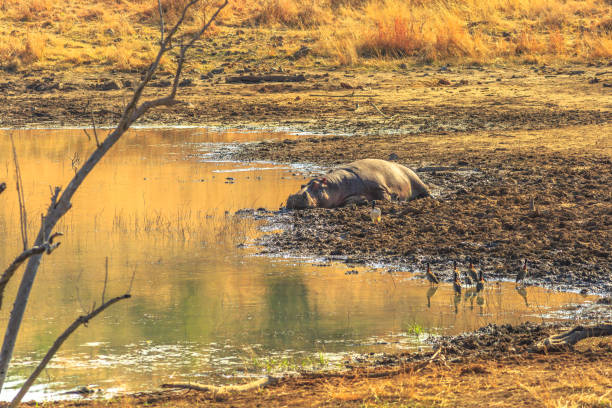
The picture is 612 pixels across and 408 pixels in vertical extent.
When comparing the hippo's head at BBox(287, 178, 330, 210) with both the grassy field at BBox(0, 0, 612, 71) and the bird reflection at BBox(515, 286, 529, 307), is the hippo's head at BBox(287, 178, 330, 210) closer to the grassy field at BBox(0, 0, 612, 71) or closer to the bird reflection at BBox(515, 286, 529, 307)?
the bird reflection at BBox(515, 286, 529, 307)

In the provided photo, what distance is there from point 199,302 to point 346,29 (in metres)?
20.7

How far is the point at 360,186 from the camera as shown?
11.7 metres

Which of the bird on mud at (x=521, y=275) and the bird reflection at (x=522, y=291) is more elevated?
the bird on mud at (x=521, y=275)

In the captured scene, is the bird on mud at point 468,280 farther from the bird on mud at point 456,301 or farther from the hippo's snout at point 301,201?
the hippo's snout at point 301,201

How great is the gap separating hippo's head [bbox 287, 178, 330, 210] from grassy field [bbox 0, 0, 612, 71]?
13852 mm

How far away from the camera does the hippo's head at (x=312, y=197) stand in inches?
447

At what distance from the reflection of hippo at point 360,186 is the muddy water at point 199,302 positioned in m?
0.62

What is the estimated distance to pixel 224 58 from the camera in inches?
1021

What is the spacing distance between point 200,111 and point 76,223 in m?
9.32

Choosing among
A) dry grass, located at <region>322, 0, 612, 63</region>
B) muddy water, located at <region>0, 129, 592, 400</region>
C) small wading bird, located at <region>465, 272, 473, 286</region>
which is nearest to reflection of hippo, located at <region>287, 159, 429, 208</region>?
muddy water, located at <region>0, 129, 592, 400</region>

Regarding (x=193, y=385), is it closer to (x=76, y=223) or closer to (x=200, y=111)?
(x=76, y=223)

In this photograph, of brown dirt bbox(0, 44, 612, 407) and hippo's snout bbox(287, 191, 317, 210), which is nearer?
brown dirt bbox(0, 44, 612, 407)

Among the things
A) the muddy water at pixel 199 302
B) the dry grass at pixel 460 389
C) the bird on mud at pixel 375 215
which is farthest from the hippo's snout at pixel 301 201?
the dry grass at pixel 460 389

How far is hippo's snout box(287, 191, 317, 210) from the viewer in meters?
11.3
